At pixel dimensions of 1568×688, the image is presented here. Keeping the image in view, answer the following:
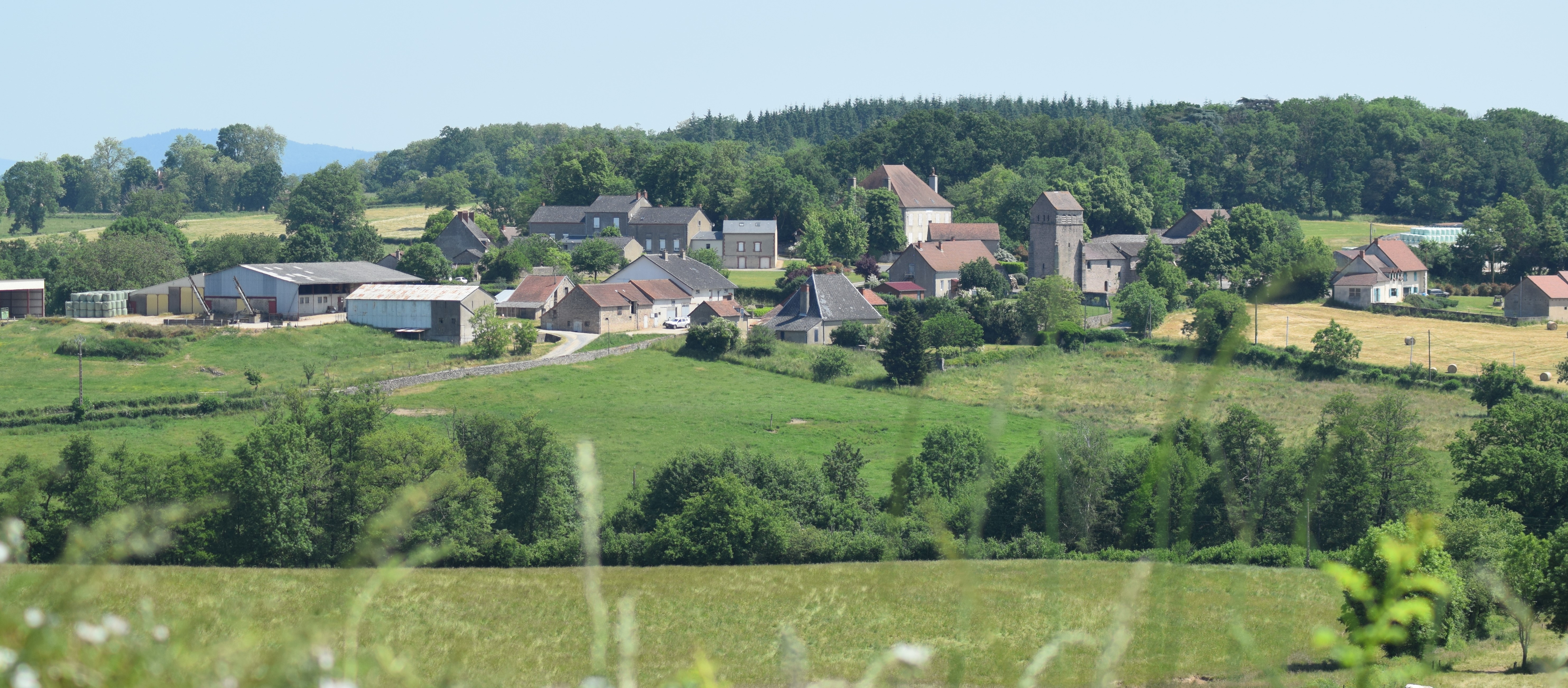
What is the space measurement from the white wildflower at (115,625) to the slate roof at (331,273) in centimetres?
5714

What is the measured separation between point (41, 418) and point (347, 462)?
13.3m

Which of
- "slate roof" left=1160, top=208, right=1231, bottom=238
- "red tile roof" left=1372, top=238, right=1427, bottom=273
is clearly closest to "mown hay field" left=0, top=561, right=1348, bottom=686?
"red tile roof" left=1372, top=238, right=1427, bottom=273

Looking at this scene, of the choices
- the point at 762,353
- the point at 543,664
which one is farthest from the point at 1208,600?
the point at 762,353

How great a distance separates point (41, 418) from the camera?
129 ft

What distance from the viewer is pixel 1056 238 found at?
7244 centimetres

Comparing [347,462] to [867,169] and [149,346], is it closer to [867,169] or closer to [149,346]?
[149,346]

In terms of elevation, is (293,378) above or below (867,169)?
below

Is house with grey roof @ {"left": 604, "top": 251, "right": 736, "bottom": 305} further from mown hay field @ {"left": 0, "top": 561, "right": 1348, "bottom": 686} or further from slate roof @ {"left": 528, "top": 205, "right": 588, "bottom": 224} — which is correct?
mown hay field @ {"left": 0, "top": 561, "right": 1348, "bottom": 686}

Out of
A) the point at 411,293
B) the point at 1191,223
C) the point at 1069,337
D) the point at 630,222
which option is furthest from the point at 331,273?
the point at 1191,223

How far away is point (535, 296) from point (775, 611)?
3640cm

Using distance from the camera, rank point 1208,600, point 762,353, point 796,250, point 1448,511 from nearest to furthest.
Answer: point 1208,600 → point 1448,511 → point 762,353 → point 796,250

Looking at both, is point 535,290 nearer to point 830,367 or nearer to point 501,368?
point 501,368

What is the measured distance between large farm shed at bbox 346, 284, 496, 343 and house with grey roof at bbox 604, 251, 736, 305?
1052 cm

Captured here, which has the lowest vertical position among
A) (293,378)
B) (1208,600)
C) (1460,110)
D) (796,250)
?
(1208,600)
